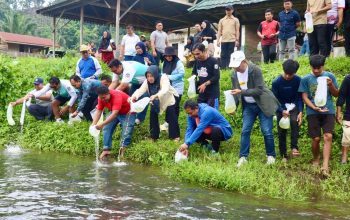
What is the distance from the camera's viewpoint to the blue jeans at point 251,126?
6.84 meters

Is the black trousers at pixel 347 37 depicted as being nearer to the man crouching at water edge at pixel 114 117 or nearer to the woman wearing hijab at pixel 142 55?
the woman wearing hijab at pixel 142 55

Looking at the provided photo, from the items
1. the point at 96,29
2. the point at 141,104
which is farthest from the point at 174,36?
the point at 96,29

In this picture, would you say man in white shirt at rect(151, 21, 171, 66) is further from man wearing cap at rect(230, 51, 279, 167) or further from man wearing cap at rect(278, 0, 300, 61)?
man wearing cap at rect(230, 51, 279, 167)

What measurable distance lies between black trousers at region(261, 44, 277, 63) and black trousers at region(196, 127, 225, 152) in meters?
4.79

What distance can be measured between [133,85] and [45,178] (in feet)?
10.4

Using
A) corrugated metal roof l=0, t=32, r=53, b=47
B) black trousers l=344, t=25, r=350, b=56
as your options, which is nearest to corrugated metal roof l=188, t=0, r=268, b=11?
black trousers l=344, t=25, r=350, b=56

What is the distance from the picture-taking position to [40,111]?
1083 centimetres

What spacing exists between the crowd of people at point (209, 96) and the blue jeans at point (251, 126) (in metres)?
0.02

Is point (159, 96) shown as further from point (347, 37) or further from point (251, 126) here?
point (347, 37)

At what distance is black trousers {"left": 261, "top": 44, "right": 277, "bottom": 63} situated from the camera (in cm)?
1162

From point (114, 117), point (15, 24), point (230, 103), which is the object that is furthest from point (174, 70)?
point (15, 24)

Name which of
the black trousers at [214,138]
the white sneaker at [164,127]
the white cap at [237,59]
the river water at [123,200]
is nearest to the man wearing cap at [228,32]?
the white sneaker at [164,127]

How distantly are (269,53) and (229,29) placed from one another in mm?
1255

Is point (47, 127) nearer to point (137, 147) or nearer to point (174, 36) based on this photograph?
point (137, 147)
